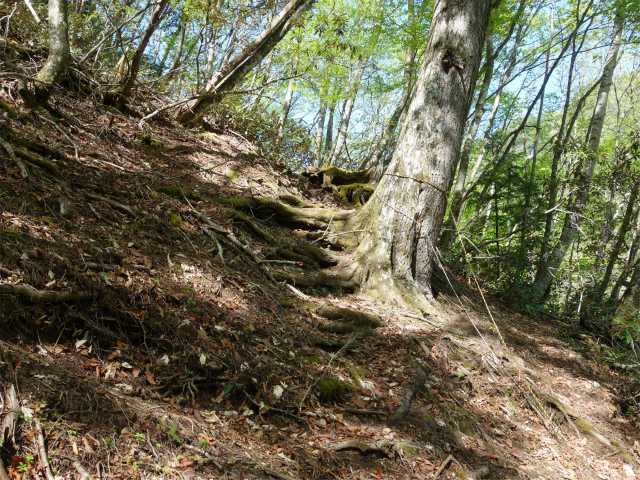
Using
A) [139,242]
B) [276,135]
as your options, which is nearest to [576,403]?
[139,242]

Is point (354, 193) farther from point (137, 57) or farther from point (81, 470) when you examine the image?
point (81, 470)

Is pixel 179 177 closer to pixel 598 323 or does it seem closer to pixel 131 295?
pixel 131 295

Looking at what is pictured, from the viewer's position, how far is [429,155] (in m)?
5.32

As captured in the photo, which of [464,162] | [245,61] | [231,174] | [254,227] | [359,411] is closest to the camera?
[359,411]

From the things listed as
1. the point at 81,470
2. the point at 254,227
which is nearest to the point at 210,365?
the point at 81,470

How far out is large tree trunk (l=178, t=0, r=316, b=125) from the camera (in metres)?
7.92

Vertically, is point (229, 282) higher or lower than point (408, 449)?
higher

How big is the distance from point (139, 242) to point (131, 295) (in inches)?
40.9

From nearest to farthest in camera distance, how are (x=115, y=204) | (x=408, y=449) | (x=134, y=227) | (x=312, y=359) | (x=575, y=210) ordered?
(x=408, y=449) < (x=312, y=359) < (x=134, y=227) < (x=115, y=204) < (x=575, y=210)

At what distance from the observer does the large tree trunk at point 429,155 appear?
17.4ft

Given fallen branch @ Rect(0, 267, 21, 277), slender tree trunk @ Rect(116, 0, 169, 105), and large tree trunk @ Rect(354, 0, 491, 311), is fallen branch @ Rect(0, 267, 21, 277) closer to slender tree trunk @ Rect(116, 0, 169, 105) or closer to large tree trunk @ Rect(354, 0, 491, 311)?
large tree trunk @ Rect(354, 0, 491, 311)

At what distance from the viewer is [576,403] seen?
4922 millimetres

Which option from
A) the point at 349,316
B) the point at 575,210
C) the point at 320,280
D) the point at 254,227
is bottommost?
the point at 349,316

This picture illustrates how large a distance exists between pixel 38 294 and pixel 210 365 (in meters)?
1.26
